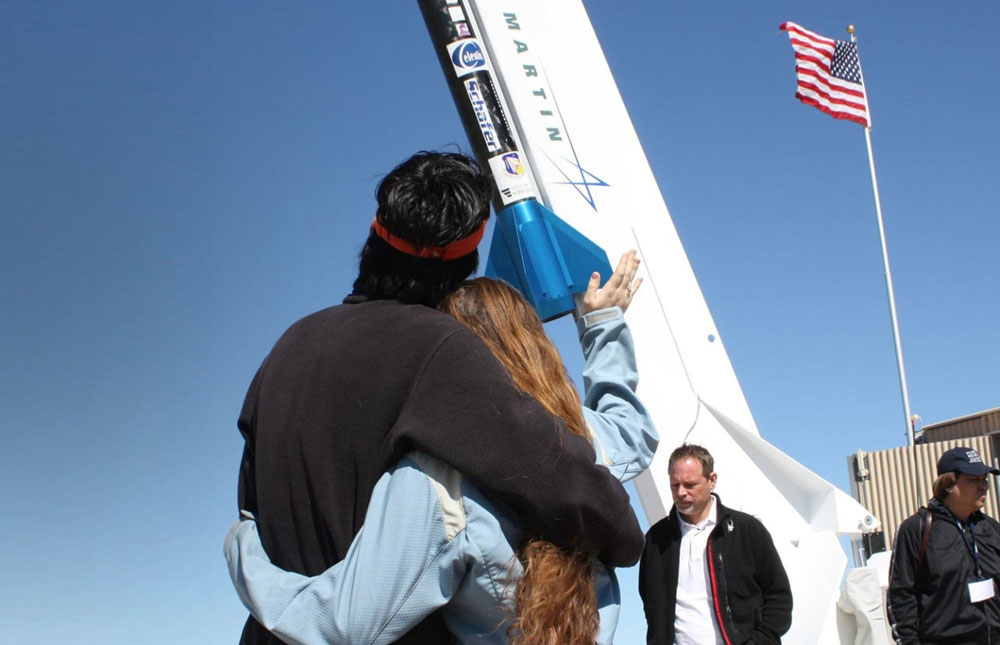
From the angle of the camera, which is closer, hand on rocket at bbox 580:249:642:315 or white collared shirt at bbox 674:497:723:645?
hand on rocket at bbox 580:249:642:315

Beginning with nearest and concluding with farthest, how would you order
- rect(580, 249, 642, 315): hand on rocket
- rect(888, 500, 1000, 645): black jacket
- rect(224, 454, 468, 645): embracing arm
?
rect(224, 454, 468, 645): embracing arm, rect(580, 249, 642, 315): hand on rocket, rect(888, 500, 1000, 645): black jacket

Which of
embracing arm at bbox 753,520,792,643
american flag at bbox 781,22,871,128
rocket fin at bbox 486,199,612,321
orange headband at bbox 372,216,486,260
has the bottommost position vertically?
embracing arm at bbox 753,520,792,643

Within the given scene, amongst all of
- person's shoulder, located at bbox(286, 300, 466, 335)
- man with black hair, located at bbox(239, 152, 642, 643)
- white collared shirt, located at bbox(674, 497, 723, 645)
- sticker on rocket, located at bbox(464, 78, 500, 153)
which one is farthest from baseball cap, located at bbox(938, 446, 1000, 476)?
person's shoulder, located at bbox(286, 300, 466, 335)

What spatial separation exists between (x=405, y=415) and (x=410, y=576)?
256 mm

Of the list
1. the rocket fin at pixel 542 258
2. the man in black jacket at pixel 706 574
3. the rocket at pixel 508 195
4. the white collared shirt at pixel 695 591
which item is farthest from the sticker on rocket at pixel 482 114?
the white collared shirt at pixel 695 591

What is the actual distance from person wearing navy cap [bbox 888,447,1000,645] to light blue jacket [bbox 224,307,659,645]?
12.2 feet

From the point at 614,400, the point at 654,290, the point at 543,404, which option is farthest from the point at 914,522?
the point at 543,404

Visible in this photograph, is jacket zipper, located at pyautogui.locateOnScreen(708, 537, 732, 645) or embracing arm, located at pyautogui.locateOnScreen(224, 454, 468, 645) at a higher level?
embracing arm, located at pyautogui.locateOnScreen(224, 454, 468, 645)

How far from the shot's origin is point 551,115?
594 centimetres

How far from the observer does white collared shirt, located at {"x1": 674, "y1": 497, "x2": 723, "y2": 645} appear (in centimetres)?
417

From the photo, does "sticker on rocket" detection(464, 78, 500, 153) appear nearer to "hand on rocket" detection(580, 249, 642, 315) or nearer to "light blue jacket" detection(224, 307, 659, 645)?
"hand on rocket" detection(580, 249, 642, 315)

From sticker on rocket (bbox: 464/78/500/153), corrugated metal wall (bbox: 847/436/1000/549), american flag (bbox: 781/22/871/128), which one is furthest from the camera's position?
corrugated metal wall (bbox: 847/436/1000/549)

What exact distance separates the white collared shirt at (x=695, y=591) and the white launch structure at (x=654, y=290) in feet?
2.73

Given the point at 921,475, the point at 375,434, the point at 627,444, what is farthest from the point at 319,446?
the point at 921,475
